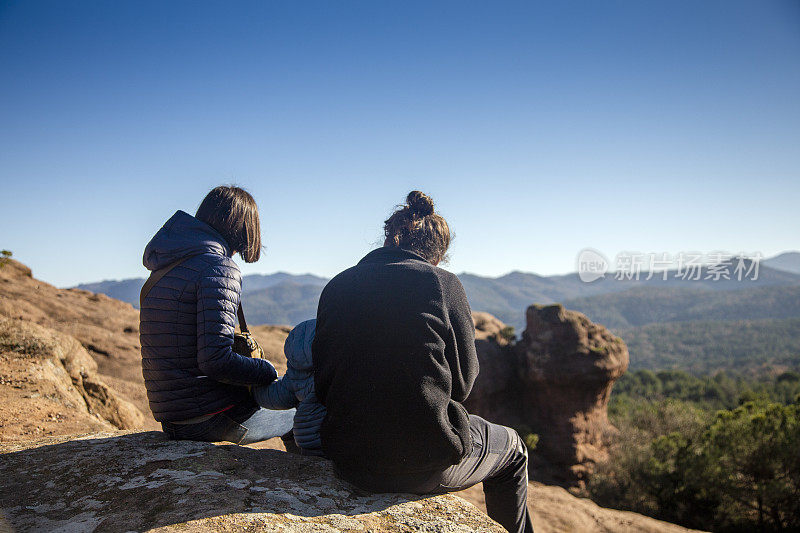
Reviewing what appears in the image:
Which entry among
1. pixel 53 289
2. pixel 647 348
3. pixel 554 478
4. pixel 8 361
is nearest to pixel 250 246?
pixel 8 361

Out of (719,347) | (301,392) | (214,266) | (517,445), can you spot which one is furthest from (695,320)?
(214,266)

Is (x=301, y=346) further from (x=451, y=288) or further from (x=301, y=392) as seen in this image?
(x=451, y=288)

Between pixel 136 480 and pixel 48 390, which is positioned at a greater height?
pixel 136 480

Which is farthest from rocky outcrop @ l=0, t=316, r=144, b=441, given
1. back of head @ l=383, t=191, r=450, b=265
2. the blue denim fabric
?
back of head @ l=383, t=191, r=450, b=265

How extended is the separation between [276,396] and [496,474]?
1523mm

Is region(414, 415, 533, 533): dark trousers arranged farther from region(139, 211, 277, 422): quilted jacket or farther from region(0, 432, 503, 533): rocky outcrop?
region(139, 211, 277, 422): quilted jacket

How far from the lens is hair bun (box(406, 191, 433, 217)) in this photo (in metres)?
2.99

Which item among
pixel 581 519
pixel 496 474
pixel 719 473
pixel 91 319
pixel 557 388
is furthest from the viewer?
pixel 557 388

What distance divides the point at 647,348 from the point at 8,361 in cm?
12852

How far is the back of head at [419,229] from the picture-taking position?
2.85 metres

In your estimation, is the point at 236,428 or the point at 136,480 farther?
the point at 236,428

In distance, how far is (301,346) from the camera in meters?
2.79

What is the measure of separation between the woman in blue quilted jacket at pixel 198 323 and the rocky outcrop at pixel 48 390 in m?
1.79

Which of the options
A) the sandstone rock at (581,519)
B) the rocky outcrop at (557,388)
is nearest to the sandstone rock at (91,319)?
the sandstone rock at (581,519)
